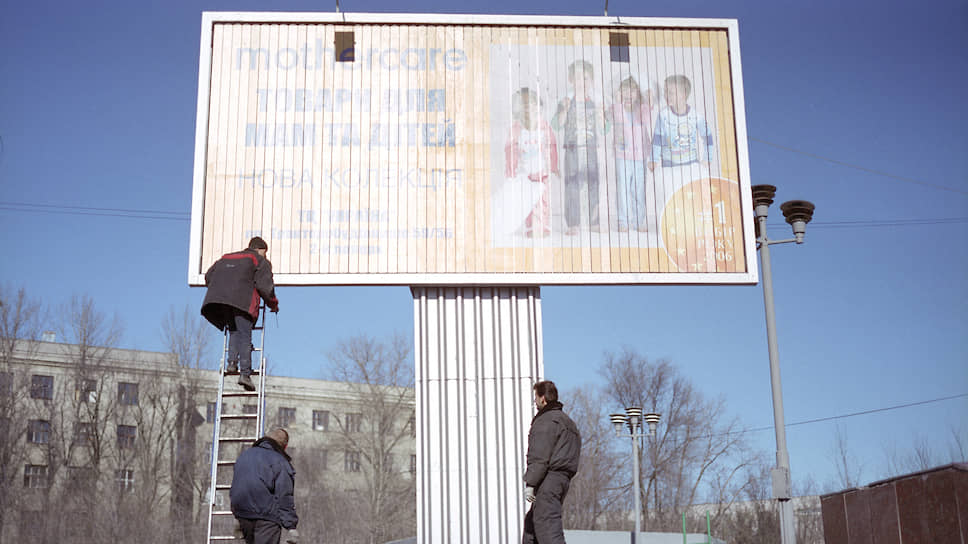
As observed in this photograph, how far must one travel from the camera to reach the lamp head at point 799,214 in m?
15.4

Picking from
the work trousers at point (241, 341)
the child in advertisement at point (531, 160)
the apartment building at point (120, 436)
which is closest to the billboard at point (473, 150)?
the child in advertisement at point (531, 160)

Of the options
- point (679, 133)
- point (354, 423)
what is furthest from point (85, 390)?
point (679, 133)

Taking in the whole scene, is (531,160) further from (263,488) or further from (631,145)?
(263,488)

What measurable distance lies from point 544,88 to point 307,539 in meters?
37.0

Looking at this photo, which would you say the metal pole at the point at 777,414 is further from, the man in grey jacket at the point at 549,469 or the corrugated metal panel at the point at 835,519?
the man in grey jacket at the point at 549,469

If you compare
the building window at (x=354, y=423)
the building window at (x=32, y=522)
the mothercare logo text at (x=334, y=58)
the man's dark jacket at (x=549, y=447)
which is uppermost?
the mothercare logo text at (x=334, y=58)

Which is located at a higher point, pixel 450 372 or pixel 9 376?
pixel 9 376

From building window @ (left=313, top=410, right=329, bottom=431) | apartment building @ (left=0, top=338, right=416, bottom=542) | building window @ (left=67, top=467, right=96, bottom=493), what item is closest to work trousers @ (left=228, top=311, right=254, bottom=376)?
apartment building @ (left=0, top=338, right=416, bottom=542)

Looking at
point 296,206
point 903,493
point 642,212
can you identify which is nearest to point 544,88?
point 642,212

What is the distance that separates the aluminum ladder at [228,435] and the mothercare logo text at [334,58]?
400 cm

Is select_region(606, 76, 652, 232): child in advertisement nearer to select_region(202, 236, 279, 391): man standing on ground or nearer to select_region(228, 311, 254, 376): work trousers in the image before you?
select_region(202, 236, 279, 391): man standing on ground

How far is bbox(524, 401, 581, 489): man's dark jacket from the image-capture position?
8.02 metres

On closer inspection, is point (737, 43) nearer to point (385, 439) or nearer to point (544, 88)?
point (544, 88)

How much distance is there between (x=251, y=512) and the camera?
8031 mm
